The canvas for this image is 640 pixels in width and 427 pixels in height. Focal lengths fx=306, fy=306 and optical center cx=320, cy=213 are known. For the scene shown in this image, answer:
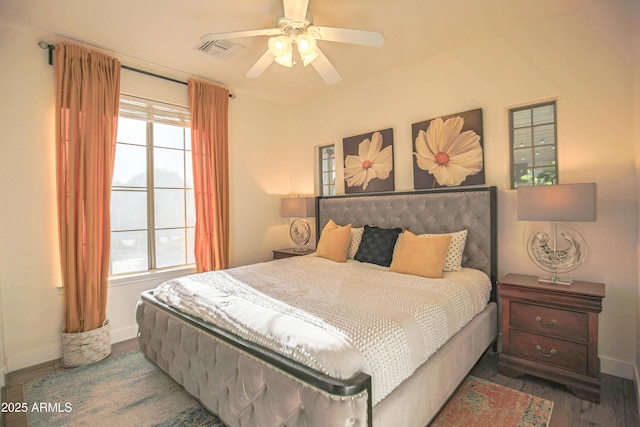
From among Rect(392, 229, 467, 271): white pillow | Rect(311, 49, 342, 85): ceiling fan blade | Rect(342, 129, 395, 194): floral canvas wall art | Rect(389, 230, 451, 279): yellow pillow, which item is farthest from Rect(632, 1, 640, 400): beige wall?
Rect(311, 49, 342, 85): ceiling fan blade

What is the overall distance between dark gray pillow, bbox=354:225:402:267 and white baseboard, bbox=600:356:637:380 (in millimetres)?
1806

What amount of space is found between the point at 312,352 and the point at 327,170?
339 centimetres

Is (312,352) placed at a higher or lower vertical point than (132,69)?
lower

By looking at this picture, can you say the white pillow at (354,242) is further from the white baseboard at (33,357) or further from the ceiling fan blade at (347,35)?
the white baseboard at (33,357)

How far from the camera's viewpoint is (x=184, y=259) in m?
3.79

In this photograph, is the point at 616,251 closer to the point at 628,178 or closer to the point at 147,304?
Result: the point at 628,178

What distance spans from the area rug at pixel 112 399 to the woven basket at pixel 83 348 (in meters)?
0.08

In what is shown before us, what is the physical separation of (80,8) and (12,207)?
1.75 meters

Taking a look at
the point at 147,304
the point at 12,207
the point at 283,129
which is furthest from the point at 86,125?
the point at 283,129

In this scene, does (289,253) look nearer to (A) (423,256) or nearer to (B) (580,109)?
(A) (423,256)

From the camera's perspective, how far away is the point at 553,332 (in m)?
2.23

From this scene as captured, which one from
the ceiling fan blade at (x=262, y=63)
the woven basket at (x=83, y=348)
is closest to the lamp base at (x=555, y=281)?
the ceiling fan blade at (x=262, y=63)

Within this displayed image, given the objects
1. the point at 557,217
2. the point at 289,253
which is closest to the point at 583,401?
the point at 557,217

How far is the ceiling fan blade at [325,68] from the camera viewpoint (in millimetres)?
2465
